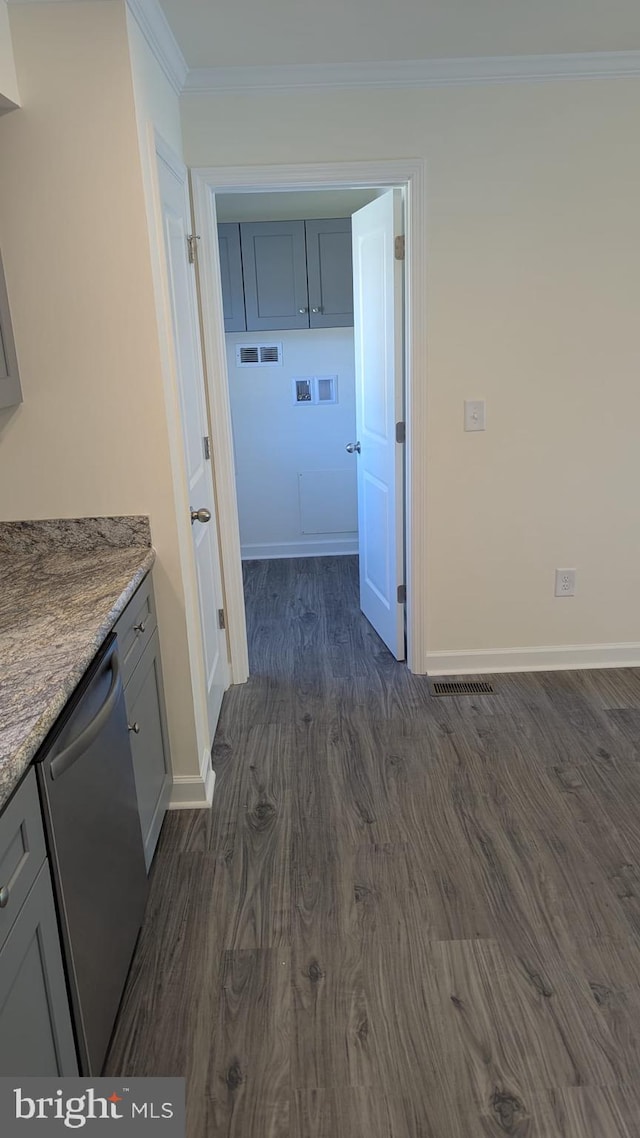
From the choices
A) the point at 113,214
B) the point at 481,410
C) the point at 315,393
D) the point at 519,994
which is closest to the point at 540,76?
the point at 481,410

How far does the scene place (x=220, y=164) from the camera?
3.02 m

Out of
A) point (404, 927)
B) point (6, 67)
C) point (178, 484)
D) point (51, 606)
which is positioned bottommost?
point (404, 927)

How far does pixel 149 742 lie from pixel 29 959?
1028mm

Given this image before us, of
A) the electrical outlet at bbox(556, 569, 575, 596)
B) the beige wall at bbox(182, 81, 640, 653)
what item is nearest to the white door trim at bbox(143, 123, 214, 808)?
the beige wall at bbox(182, 81, 640, 653)

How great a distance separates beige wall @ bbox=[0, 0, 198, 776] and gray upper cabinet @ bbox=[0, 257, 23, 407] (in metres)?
0.04

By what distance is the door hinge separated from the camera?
9.81 feet

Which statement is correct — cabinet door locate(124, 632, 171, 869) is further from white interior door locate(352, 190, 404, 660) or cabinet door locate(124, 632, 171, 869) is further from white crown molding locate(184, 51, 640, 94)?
white crown molding locate(184, 51, 640, 94)

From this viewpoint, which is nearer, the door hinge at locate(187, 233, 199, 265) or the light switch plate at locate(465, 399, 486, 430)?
the door hinge at locate(187, 233, 199, 265)

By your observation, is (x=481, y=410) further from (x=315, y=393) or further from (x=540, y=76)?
(x=315, y=393)

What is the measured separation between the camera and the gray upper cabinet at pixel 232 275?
4848 millimetres

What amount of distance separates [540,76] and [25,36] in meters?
1.95

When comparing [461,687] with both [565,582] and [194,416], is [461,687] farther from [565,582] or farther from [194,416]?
[194,416]

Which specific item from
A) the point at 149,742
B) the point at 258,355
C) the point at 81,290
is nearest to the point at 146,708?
the point at 149,742

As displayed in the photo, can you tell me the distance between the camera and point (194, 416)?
296 centimetres
